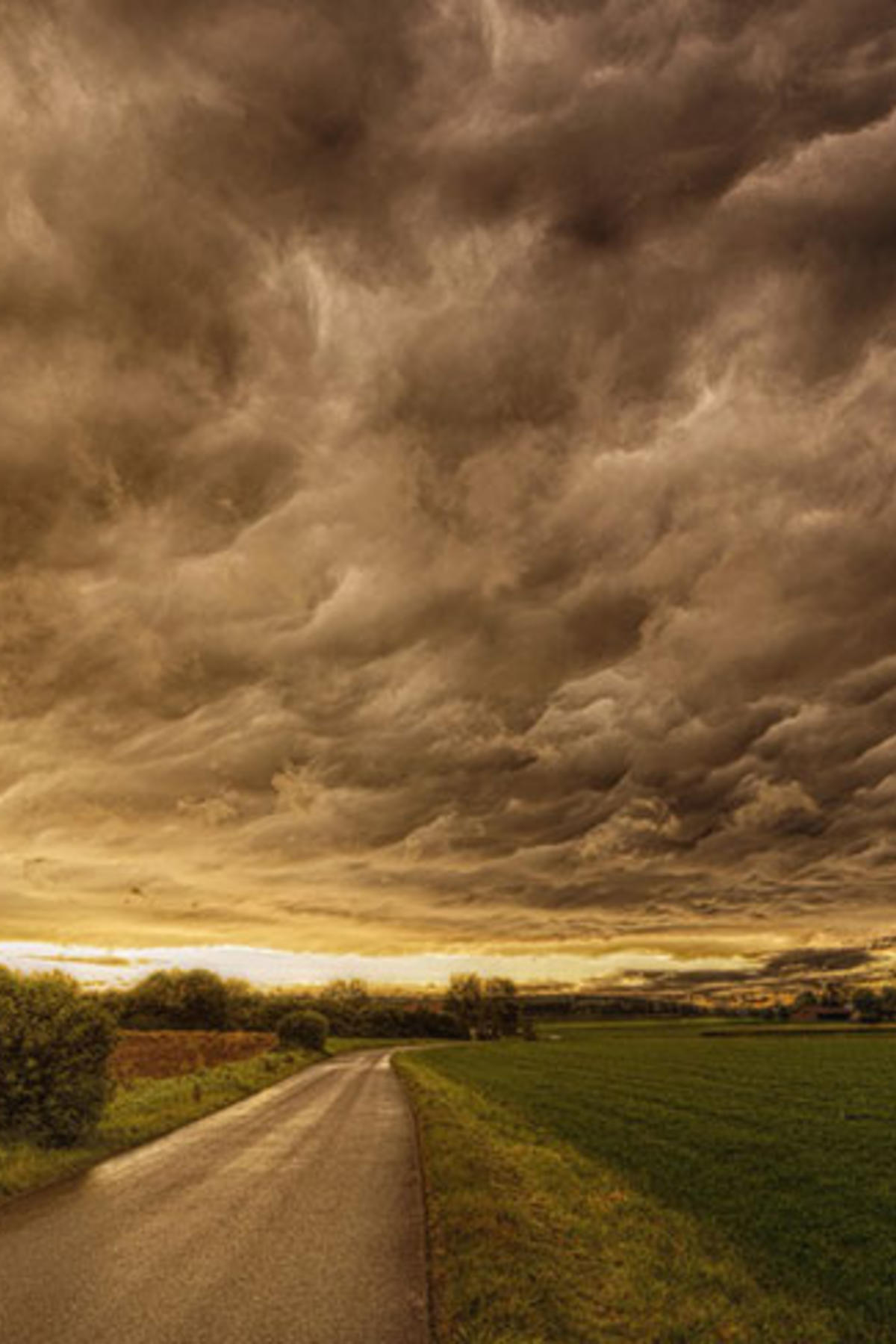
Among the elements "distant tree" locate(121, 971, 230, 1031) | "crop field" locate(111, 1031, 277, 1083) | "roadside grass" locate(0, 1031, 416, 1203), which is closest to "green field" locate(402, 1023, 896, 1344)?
"roadside grass" locate(0, 1031, 416, 1203)

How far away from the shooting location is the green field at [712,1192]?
10.4 metres

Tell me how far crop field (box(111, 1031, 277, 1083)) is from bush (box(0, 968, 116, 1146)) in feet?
69.0

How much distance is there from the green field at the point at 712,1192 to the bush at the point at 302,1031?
50046mm

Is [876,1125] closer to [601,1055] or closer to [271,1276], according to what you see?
[271,1276]

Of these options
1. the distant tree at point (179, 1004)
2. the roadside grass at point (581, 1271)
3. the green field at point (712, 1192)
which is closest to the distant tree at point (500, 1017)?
the distant tree at point (179, 1004)

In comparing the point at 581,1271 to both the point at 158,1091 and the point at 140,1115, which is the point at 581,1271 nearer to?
the point at 140,1115

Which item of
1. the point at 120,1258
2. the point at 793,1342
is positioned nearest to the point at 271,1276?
the point at 120,1258

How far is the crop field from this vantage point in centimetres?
5588

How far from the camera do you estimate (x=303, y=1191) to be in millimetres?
16781

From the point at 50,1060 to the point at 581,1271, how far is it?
16.6m

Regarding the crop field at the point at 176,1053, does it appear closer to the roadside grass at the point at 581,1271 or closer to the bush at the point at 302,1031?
the bush at the point at 302,1031

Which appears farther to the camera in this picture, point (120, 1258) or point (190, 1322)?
point (120, 1258)

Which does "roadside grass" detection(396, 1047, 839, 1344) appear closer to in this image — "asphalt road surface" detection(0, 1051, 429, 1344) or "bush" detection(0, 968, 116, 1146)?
"asphalt road surface" detection(0, 1051, 429, 1344)

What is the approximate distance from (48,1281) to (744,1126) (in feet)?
83.9
